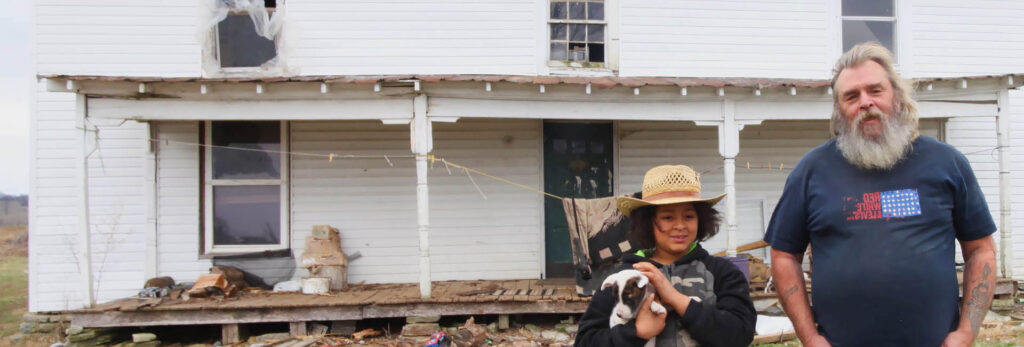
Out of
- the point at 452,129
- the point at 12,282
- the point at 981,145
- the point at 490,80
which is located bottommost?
the point at 12,282

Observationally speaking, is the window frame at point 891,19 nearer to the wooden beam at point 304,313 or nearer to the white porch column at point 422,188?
the wooden beam at point 304,313

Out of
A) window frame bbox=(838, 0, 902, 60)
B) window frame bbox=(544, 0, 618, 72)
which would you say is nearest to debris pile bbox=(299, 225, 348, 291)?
window frame bbox=(544, 0, 618, 72)

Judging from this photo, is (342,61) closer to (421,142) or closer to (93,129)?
(421,142)

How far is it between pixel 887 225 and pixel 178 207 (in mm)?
8066

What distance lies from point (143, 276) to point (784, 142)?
9.13 metres

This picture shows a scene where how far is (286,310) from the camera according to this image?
637 cm

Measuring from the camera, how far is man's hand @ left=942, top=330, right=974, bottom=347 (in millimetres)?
1980

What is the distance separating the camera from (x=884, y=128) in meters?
2.06

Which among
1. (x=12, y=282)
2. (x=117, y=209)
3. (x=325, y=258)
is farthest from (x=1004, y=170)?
(x=12, y=282)

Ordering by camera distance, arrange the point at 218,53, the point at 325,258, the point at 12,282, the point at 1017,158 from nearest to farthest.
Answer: the point at 325,258
the point at 218,53
the point at 1017,158
the point at 12,282

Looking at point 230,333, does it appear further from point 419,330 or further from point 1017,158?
point 1017,158

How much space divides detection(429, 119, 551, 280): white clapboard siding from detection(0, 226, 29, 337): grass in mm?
5883

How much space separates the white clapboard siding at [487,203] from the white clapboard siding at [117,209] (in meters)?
3.88

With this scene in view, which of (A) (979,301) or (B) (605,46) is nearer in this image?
(A) (979,301)
